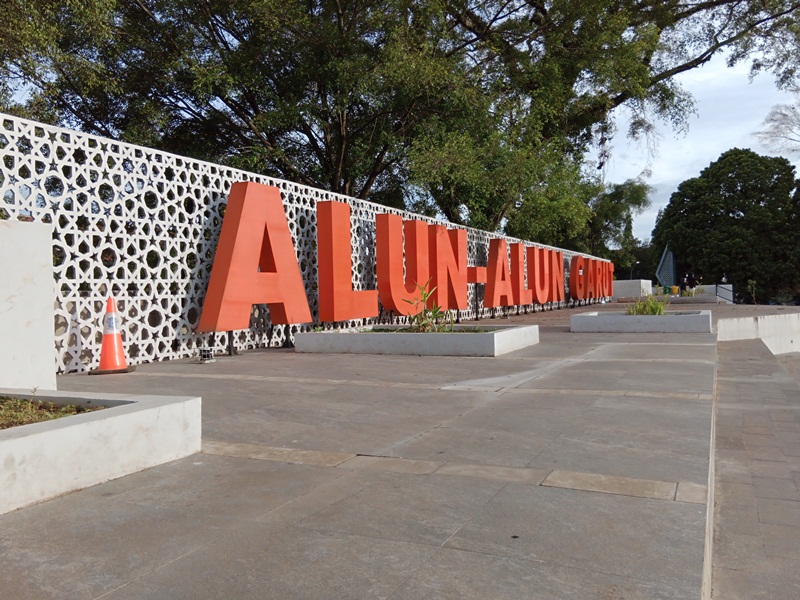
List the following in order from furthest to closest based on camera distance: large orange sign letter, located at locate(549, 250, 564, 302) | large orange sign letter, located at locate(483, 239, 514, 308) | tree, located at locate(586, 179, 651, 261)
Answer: tree, located at locate(586, 179, 651, 261) → large orange sign letter, located at locate(549, 250, 564, 302) → large orange sign letter, located at locate(483, 239, 514, 308)

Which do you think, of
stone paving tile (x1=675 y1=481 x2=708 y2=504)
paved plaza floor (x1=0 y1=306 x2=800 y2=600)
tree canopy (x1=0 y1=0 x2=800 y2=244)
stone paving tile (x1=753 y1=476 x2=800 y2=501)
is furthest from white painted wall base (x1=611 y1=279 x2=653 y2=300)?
stone paving tile (x1=675 y1=481 x2=708 y2=504)

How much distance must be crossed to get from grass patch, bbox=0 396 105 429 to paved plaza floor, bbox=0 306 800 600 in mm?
596

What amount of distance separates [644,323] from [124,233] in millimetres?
10644

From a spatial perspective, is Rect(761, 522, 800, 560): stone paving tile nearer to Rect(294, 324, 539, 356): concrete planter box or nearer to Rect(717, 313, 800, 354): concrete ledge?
Rect(294, 324, 539, 356): concrete planter box

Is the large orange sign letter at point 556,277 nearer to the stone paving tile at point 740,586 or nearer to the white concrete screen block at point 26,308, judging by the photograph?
the white concrete screen block at point 26,308

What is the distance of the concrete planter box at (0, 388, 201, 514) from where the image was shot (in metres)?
3.30

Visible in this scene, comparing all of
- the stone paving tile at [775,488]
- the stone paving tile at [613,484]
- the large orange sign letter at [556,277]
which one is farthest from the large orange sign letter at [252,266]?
the large orange sign letter at [556,277]

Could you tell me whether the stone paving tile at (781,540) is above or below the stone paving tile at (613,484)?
below

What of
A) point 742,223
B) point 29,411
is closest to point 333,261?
point 29,411

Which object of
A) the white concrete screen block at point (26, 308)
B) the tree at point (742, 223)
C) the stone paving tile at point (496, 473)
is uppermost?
the tree at point (742, 223)

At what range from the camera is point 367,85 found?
687 inches

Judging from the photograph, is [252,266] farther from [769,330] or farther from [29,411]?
[769,330]

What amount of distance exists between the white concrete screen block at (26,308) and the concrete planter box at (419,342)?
5691 millimetres

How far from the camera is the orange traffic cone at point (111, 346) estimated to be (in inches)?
343
